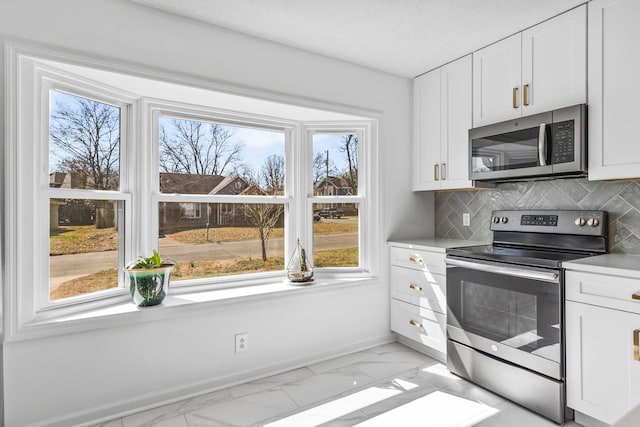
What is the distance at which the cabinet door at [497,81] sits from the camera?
2.36 m

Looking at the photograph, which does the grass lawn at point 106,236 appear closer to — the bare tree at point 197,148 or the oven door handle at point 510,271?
the bare tree at point 197,148

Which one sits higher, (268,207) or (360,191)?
(360,191)

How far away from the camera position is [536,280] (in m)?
1.98

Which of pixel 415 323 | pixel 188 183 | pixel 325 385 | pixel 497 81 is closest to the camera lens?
pixel 325 385

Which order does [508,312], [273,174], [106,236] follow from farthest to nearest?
[273,174]
[106,236]
[508,312]

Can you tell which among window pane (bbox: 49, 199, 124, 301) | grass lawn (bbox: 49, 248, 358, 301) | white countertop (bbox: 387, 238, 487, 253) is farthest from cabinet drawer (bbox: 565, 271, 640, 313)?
window pane (bbox: 49, 199, 124, 301)

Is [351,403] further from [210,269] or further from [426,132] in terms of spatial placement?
[426,132]

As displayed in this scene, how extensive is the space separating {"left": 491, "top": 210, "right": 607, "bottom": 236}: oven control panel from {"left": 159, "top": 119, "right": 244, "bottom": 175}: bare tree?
6.73 feet

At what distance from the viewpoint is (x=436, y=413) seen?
79.4 inches

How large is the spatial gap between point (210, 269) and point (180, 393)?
32.3 inches

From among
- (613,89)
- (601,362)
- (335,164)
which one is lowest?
(601,362)

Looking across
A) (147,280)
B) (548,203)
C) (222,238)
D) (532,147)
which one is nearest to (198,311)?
(147,280)

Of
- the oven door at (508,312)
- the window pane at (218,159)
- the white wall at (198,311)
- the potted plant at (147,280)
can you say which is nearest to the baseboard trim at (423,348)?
the white wall at (198,311)

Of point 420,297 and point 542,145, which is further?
point 420,297
